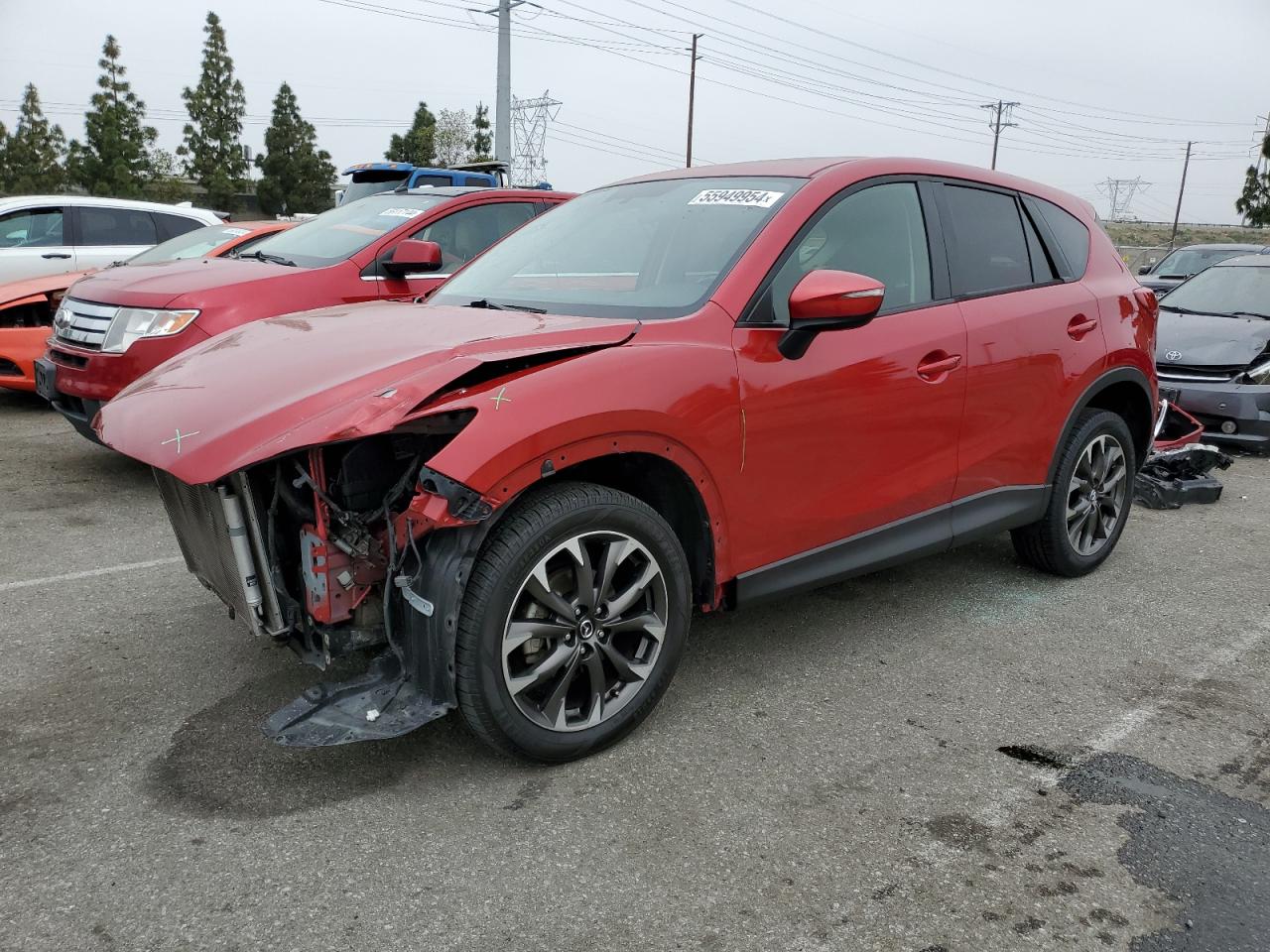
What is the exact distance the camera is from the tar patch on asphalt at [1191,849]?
7.34ft

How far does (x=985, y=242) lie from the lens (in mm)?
3982

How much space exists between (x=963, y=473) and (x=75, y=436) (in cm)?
637

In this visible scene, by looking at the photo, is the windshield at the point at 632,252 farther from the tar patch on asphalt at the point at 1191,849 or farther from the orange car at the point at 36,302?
the orange car at the point at 36,302

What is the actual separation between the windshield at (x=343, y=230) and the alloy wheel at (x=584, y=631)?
412 cm

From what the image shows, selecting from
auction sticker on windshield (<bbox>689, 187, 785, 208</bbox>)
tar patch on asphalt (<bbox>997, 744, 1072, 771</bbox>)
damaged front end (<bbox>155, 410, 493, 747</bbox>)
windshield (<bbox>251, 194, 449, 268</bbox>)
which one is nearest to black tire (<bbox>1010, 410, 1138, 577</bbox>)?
tar patch on asphalt (<bbox>997, 744, 1072, 771</bbox>)

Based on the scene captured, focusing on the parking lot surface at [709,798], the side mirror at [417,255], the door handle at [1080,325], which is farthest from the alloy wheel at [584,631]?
the side mirror at [417,255]

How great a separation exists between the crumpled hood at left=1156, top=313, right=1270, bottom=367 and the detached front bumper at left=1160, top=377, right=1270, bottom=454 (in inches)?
9.5

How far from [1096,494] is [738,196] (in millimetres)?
2299

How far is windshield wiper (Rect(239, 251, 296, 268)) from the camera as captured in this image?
634 cm

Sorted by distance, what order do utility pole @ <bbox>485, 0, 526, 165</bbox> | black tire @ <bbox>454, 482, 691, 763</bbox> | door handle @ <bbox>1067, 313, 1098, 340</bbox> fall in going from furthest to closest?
1. utility pole @ <bbox>485, 0, 526, 165</bbox>
2. door handle @ <bbox>1067, 313, 1098, 340</bbox>
3. black tire @ <bbox>454, 482, 691, 763</bbox>

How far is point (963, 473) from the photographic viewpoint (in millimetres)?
3805

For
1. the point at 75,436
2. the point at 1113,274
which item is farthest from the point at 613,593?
the point at 75,436

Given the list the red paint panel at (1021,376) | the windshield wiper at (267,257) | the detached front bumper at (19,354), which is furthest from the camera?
the detached front bumper at (19,354)

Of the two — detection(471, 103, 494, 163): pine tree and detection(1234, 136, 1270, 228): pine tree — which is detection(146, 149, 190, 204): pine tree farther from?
detection(1234, 136, 1270, 228): pine tree
